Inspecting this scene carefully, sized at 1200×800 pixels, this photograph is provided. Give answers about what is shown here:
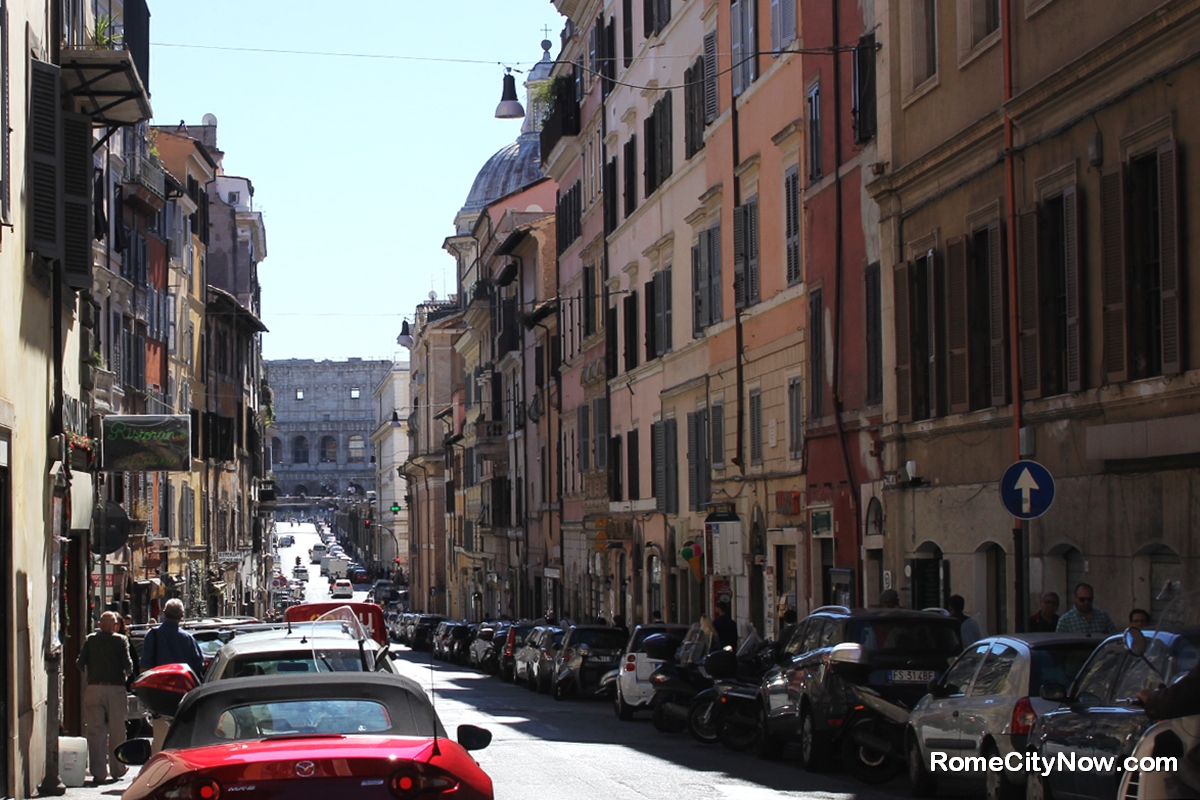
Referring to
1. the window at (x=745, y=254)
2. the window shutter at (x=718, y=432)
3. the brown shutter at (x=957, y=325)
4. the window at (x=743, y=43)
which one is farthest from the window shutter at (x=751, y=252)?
the brown shutter at (x=957, y=325)

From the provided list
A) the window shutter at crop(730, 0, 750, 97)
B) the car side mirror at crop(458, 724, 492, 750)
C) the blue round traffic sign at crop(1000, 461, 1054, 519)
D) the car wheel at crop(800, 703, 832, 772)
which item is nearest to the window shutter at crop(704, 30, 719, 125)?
the window shutter at crop(730, 0, 750, 97)

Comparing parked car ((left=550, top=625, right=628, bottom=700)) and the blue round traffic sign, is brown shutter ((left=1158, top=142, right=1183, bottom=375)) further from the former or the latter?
parked car ((left=550, top=625, right=628, bottom=700))

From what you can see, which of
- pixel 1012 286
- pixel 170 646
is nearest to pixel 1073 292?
pixel 1012 286

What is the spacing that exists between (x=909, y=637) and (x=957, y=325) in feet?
22.3

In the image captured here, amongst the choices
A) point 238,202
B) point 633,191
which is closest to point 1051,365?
point 633,191

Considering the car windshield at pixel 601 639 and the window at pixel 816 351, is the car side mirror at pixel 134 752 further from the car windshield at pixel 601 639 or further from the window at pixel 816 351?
the car windshield at pixel 601 639

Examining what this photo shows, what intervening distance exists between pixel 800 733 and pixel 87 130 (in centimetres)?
880

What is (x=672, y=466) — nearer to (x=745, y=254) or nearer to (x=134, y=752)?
(x=745, y=254)

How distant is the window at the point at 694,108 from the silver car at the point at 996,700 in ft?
76.5

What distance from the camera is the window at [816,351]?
28484mm

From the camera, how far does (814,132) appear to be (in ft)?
95.2

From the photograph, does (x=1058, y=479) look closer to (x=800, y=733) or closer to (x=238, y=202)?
(x=800, y=733)

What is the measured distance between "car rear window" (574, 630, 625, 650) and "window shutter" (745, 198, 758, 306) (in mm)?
6475

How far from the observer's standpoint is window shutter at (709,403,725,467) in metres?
35.2
